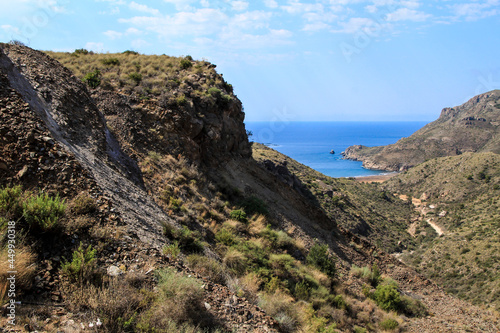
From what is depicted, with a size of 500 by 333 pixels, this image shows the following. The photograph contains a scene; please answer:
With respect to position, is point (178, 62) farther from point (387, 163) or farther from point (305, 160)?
point (305, 160)

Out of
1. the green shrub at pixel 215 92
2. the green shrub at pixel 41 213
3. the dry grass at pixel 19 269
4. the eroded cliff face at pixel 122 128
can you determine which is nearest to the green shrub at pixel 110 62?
the eroded cliff face at pixel 122 128

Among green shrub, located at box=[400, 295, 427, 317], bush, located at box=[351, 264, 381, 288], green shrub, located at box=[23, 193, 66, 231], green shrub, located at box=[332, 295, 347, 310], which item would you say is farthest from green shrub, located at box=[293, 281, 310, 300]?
green shrub, located at box=[23, 193, 66, 231]

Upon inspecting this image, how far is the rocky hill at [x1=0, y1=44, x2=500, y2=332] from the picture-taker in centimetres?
414

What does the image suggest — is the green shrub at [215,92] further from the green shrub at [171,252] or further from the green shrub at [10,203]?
A: the green shrub at [10,203]

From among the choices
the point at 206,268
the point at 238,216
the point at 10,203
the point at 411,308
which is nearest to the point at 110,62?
the point at 238,216

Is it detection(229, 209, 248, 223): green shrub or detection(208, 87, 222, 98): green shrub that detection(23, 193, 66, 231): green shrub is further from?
detection(208, 87, 222, 98): green shrub

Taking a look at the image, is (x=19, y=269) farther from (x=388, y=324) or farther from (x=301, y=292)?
(x=388, y=324)

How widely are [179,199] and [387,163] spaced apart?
123m

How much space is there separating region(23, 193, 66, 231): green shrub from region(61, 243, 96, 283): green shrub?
646 mm

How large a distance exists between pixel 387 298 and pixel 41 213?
12.8 m

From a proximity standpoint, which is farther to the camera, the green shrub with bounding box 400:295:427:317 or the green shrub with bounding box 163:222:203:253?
the green shrub with bounding box 400:295:427:317

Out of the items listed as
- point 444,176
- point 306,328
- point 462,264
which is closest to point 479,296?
point 462,264

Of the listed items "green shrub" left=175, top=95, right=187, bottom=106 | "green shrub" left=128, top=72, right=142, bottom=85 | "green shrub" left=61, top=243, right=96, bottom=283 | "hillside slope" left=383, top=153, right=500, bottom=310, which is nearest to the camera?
"green shrub" left=61, top=243, right=96, bottom=283

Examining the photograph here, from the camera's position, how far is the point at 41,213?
4.48 m
